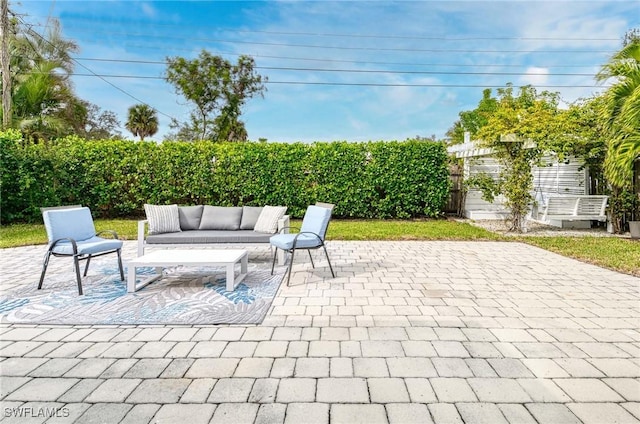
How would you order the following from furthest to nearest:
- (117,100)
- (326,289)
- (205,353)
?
(117,100)
(326,289)
(205,353)

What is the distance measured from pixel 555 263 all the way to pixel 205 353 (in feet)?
18.5

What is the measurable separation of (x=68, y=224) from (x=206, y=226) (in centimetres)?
207

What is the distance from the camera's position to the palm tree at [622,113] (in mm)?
6529

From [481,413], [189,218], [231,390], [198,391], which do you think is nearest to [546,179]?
[189,218]

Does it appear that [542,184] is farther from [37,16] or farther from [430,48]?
[37,16]

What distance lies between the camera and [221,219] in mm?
6621

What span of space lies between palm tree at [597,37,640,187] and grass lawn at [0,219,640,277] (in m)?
Answer: 1.34

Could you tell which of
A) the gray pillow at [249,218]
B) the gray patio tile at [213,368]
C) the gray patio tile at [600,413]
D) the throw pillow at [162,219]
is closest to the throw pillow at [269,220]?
the gray pillow at [249,218]

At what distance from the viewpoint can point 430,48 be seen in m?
19.4

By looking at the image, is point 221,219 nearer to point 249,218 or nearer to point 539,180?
point 249,218

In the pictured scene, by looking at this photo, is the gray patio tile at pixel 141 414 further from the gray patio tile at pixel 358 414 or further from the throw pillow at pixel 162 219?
the throw pillow at pixel 162 219

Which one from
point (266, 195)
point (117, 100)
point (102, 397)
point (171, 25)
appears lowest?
point (102, 397)

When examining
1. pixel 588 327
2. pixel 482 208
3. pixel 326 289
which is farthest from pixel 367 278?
pixel 482 208

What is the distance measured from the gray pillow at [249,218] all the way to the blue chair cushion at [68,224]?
7.33 ft
